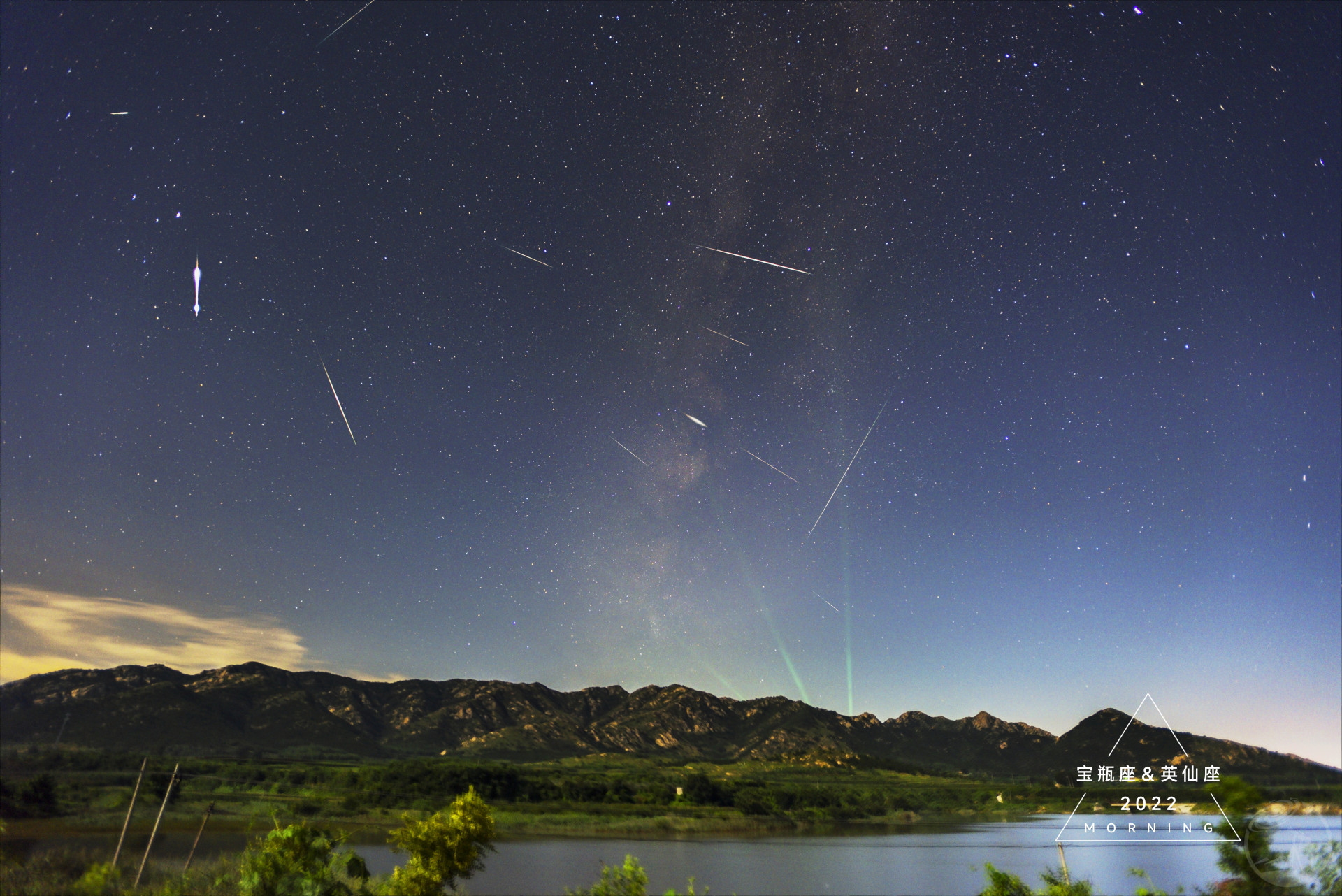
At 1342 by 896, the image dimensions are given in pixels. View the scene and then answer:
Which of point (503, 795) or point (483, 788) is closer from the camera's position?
point (483, 788)

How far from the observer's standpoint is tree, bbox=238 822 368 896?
18094 millimetres

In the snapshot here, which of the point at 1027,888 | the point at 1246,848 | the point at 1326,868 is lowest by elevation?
the point at 1027,888

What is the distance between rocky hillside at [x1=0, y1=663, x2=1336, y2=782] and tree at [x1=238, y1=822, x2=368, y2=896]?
88823mm

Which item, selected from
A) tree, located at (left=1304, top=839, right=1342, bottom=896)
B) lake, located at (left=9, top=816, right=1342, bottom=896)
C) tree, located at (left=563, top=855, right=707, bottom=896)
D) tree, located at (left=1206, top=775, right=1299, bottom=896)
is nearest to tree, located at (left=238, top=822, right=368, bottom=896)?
tree, located at (left=563, top=855, right=707, bottom=896)

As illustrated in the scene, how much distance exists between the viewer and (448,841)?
25.1 m

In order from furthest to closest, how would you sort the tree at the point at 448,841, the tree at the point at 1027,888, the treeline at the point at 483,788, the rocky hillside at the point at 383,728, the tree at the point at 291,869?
1. the rocky hillside at the point at 383,728
2. the treeline at the point at 483,788
3. the tree at the point at 448,841
4. the tree at the point at 291,869
5. the tree at the point at 1027,888

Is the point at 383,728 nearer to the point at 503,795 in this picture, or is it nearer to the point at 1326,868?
the point at 503,795

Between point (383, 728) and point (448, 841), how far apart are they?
16108 cm

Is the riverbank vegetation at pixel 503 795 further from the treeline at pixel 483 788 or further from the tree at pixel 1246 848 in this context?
the tree at pixel 1246 848

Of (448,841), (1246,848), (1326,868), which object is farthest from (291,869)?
(1326,868)

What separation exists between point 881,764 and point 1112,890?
10020 centimetres

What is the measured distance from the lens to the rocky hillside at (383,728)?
378 ft

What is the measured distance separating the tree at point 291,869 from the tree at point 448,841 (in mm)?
5144

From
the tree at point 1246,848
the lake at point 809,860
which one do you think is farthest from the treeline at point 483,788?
the tree at point 1246,848
